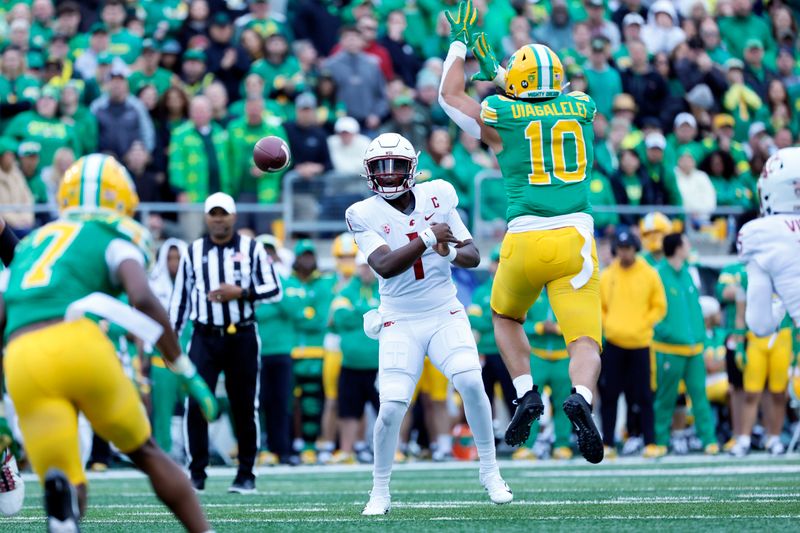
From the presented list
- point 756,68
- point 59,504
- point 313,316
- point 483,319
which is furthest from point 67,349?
point 756,68

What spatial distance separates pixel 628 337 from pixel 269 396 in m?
3.02

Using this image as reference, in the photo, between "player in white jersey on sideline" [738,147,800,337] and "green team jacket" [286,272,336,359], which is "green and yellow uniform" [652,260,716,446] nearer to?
"green team jacket" [286,272,336,359]

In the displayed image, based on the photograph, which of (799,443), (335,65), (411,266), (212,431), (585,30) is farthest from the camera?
(585,30)

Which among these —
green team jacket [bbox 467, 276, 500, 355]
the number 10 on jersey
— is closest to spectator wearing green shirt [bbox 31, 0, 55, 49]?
green team jacket [bbox 467, 276, 500, 355]

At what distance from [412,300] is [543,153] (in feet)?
3.06

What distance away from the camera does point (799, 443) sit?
13.9 m

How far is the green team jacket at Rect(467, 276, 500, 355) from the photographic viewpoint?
1308 centimetres

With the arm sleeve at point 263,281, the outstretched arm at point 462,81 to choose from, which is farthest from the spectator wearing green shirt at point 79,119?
the outstretched arm at point 462,81

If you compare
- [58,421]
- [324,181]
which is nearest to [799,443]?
[324,181]

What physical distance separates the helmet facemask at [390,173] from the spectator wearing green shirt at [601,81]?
31.2 feet

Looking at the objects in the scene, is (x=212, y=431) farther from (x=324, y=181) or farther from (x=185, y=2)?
(x=185, y=2)

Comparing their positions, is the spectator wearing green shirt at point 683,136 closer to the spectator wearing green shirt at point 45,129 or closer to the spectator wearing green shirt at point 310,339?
the spectator wearing green shirt at point 310,339

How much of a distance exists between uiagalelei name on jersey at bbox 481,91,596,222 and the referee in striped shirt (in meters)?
2.64

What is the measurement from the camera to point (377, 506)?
7.03 metres
